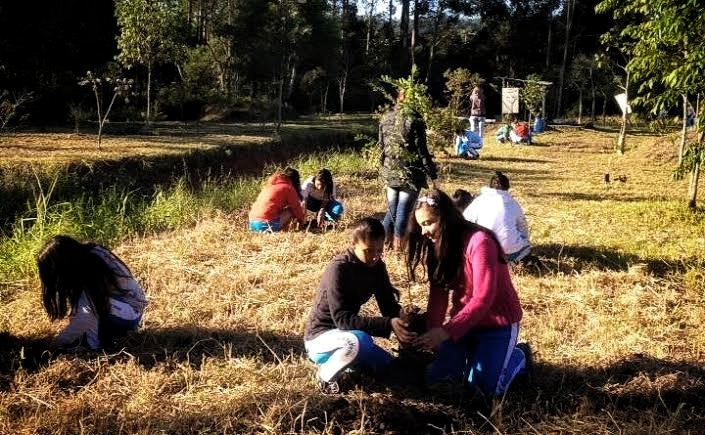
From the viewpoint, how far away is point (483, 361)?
346 centimetres

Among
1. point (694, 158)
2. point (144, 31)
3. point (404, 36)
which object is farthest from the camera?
point (404, 36)

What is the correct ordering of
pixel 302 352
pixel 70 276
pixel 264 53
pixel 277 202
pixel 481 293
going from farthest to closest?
pixel 264 53, pixel 277 202, pixel 302 352, pixel 70 276, pixel 481 293

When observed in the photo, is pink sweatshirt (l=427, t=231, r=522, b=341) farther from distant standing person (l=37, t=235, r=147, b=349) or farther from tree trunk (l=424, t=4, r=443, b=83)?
tree trunk (l=424, t=4, r=443, b=83)

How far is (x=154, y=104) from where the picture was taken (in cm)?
2283

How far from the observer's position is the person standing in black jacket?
3.38 metres

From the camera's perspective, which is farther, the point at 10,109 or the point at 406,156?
the point at 10,109

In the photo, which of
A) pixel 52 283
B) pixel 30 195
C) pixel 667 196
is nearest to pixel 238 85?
pixel 30 195

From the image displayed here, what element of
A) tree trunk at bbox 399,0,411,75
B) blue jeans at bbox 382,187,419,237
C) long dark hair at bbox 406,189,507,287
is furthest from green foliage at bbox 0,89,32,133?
tree trunk at bbox 399,0,411,75

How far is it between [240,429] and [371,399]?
26.8 inches

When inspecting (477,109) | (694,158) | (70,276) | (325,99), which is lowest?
(70,276)

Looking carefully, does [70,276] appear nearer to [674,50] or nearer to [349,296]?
[349,296]

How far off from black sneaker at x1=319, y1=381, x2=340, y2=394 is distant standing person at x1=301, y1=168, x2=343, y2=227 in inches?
170

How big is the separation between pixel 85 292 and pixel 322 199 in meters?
4.37

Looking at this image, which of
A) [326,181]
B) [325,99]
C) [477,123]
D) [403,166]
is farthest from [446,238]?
[325,99]
